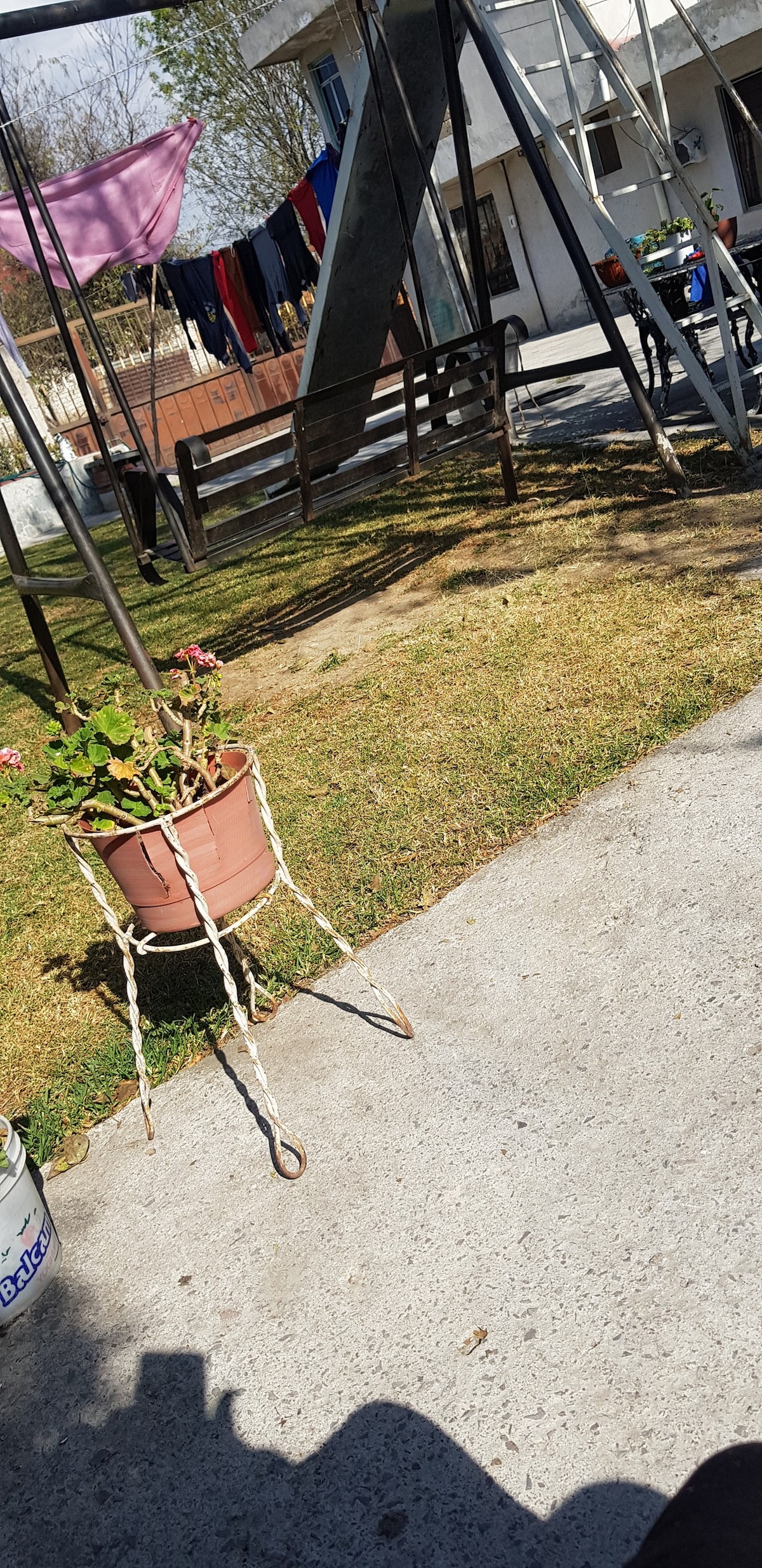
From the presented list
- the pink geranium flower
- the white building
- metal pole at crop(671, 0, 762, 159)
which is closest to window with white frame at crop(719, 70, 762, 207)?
the white building

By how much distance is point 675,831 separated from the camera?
11.4 feet

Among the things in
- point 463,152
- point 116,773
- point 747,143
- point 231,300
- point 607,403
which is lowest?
point 607,403

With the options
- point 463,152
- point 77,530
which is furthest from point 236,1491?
point 463,152

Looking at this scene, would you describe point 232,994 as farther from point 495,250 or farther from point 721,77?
point 495,250

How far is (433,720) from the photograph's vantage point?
4.95 m

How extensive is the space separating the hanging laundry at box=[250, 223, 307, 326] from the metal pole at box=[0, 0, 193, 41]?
9721 millimetres

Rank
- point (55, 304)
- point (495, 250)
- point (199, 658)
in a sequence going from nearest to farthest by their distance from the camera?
point (199, 658), point (55, 304), point (495, 250)

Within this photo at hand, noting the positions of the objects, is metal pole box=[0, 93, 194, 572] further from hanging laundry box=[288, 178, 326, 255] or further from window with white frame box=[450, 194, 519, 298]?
window with white frame box=[450, 194, 519, 298]

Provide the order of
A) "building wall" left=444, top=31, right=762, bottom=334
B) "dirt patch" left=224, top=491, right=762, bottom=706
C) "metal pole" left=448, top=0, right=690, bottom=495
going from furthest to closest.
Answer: "building wall" left=444, top=31, right=762, bottom=334 < "metal pole" left=448, top=0, right=690, bottom=495 < "dirt patch" left=224, top=491, right=762, bottom=706

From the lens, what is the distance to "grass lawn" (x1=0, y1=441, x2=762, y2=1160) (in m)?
3.67

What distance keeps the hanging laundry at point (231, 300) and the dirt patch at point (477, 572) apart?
387 inches

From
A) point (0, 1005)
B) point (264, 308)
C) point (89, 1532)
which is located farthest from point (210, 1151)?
point (264, 308)

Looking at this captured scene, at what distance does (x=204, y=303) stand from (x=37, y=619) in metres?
11.2

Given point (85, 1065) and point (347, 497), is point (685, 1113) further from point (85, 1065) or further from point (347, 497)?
point (347, 497)
